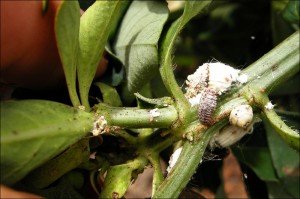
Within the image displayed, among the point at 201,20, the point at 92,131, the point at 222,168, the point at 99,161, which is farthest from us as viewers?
the point at 201,20

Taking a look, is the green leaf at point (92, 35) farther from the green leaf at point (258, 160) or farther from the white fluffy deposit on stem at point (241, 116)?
the green leaf at point (258, 160)

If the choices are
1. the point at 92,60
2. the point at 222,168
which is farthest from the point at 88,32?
the point at 222,168

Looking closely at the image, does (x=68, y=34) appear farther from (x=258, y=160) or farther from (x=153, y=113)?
(x=258, y=160)

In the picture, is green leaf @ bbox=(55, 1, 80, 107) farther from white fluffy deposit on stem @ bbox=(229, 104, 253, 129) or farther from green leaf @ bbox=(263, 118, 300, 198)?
green leaf @ bbox=(263, 118, 300, 198)

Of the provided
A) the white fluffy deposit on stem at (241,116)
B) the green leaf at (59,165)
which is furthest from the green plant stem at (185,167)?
the green leaf at (59,165)

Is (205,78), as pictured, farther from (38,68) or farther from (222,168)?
(222,168)

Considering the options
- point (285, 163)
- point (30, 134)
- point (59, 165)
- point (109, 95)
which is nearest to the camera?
point (30, 134)

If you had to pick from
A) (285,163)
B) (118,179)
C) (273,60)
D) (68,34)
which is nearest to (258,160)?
(285,163)
